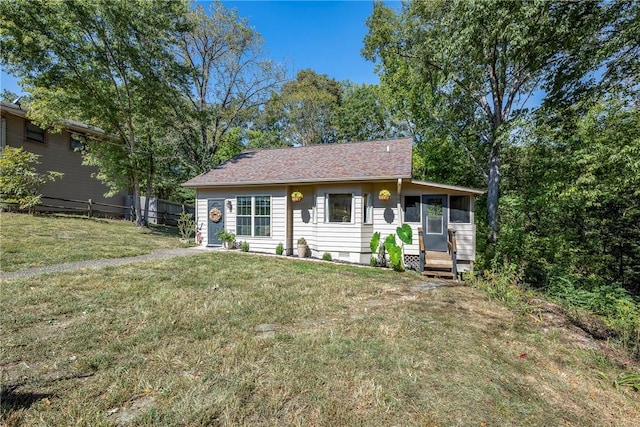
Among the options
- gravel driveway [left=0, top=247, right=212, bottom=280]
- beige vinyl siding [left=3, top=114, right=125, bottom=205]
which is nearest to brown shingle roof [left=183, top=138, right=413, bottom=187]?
gravel driveway [left=0, top=247, right=212, bottom=280]

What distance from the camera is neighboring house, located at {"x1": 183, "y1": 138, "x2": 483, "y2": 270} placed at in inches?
366

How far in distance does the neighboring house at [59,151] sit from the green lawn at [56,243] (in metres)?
3.37

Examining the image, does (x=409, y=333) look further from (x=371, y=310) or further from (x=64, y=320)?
(x=64, y=320)

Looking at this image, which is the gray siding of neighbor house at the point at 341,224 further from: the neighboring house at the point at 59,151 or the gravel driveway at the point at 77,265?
the neighboring house at the point at 59,151

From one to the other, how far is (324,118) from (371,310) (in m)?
22.8

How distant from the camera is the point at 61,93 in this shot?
11922 mm

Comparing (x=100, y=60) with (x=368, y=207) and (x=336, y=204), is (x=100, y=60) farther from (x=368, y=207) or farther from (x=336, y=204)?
(x=368, y=207)

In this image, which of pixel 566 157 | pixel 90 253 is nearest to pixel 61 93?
pixel 90 253

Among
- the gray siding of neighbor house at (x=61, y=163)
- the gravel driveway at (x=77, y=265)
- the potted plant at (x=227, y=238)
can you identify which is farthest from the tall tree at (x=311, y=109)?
the gravel driveway at (x=77, y=265)

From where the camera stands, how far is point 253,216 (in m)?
11.1

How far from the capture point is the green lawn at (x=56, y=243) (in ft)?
22.9

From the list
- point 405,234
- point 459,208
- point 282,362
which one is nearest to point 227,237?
point 405,234

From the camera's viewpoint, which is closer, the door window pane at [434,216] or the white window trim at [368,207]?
the door window pane at [434,216]

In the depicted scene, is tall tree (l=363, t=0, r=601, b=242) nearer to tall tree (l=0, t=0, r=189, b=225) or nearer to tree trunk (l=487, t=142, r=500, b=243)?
tree trunk (l=487, t=142, r=500, b=243)
